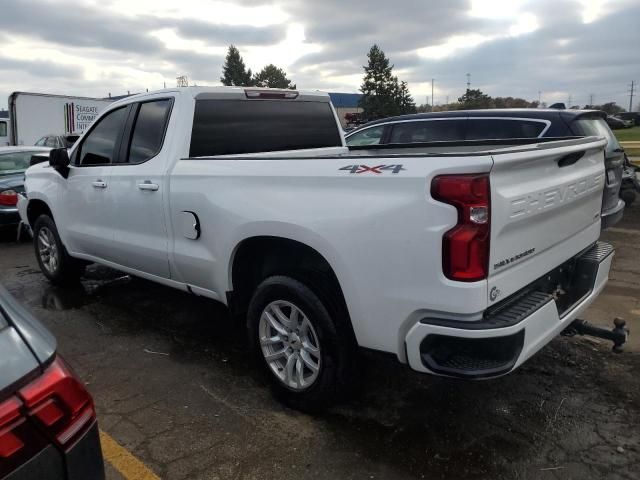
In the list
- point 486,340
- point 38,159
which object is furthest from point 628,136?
point 486,340

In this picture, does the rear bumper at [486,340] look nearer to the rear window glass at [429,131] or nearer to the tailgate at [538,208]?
the tailgate at [538,208]

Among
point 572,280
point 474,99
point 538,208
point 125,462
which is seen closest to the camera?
point 538,208

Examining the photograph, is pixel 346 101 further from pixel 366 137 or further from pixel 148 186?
pixel 148 186

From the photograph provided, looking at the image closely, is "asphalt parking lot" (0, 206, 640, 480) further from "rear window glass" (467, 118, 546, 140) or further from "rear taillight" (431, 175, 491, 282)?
"rear window glass" (467, 118, 546, 140)

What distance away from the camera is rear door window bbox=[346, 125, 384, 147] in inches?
323

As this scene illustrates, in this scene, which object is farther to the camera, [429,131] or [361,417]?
[429,131]

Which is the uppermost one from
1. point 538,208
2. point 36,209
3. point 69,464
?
point 538,208

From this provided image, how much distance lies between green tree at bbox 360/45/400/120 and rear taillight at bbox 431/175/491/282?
63.5m

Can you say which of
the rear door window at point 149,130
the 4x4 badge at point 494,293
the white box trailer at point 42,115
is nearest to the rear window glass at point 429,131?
the rear door window at point 149,130

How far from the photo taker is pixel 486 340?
7.91 ft

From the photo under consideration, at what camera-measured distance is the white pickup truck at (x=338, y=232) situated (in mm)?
2406

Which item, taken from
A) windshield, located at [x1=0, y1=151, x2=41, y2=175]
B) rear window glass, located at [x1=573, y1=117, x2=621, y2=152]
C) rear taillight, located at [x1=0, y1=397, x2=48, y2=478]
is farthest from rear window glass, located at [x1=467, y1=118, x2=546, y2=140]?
windshield, located at [x1=0, y1=151, x2=41, y2=175]

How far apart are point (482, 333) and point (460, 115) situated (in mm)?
5312

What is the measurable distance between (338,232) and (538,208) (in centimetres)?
100
